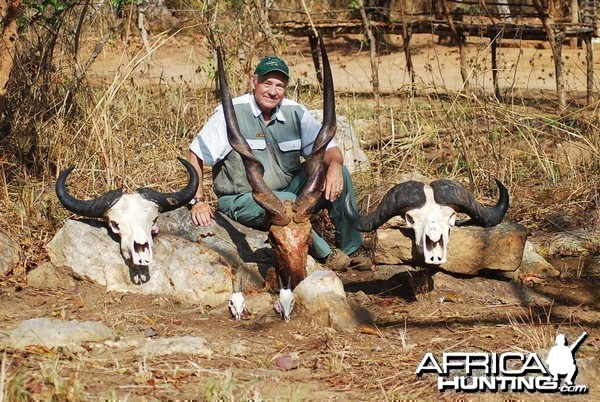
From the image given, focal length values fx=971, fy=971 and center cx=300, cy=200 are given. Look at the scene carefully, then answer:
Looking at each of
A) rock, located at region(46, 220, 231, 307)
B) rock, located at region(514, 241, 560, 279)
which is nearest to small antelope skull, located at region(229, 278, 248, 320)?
rock, located at region(46, 220, 231, 307)

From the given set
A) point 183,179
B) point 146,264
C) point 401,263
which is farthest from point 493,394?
point 183,179

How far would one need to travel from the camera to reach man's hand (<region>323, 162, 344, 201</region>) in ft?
23.5

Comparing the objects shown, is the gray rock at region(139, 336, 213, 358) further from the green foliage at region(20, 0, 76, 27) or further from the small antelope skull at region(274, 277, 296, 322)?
the green foliage at region(20, 0, 76, 27)

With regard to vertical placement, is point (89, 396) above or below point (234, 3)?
below

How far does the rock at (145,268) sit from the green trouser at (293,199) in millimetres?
581

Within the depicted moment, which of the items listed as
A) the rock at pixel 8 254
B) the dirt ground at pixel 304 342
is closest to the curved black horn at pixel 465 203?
the dirt ground at pixel 304 342

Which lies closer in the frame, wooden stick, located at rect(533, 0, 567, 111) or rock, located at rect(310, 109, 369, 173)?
rock, located at rect(310, 109, 369, 173)

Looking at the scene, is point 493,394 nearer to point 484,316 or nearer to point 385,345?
point 385,345

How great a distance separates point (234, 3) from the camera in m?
11.1

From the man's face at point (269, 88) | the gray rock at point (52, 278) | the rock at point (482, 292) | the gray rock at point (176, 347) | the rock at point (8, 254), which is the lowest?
the rock at point (482, 292)

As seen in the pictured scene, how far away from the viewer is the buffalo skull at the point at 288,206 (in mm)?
6781

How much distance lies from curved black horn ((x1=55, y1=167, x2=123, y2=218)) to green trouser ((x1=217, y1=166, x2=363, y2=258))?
106cm

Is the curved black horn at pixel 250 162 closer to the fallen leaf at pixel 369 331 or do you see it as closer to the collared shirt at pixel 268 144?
the collared shirt at pixel 268 144

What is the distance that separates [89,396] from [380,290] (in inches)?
120
